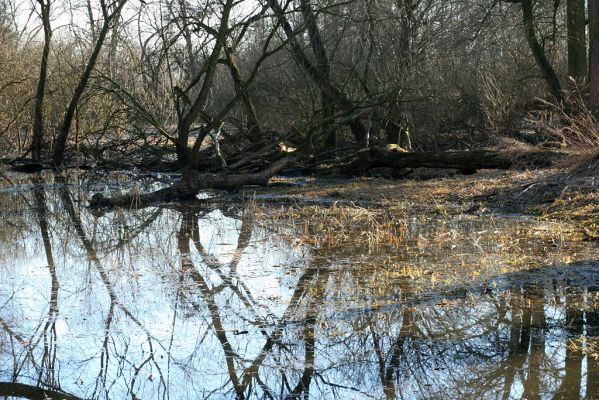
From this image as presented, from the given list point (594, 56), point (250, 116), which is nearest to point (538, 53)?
point (594, 56)

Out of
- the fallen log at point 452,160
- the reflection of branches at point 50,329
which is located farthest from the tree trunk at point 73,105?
the reflection of branches at point 50,329

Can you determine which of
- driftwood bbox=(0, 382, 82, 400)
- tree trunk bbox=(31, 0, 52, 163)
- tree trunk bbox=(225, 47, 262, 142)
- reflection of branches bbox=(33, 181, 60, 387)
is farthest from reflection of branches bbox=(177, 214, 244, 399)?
tree trunk bbox=(31, 0, 52, 163)

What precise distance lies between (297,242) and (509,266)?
2495 mm

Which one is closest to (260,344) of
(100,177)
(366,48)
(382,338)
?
(382,338)

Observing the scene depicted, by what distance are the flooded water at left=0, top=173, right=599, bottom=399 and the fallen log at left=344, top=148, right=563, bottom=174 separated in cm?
379

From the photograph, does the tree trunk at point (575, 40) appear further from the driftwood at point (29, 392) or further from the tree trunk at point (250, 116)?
the driftwood at point (29, 392)

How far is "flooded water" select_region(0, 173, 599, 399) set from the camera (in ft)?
14.6

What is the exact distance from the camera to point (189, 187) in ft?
42.7

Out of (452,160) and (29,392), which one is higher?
(452,160)

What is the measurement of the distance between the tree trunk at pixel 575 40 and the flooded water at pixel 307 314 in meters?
9.47

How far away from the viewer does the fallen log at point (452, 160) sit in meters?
12.9

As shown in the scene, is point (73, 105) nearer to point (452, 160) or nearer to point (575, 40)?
point (452, 160)

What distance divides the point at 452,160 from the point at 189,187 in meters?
4.56

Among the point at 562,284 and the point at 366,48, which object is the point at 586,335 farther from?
the point at 366,48
